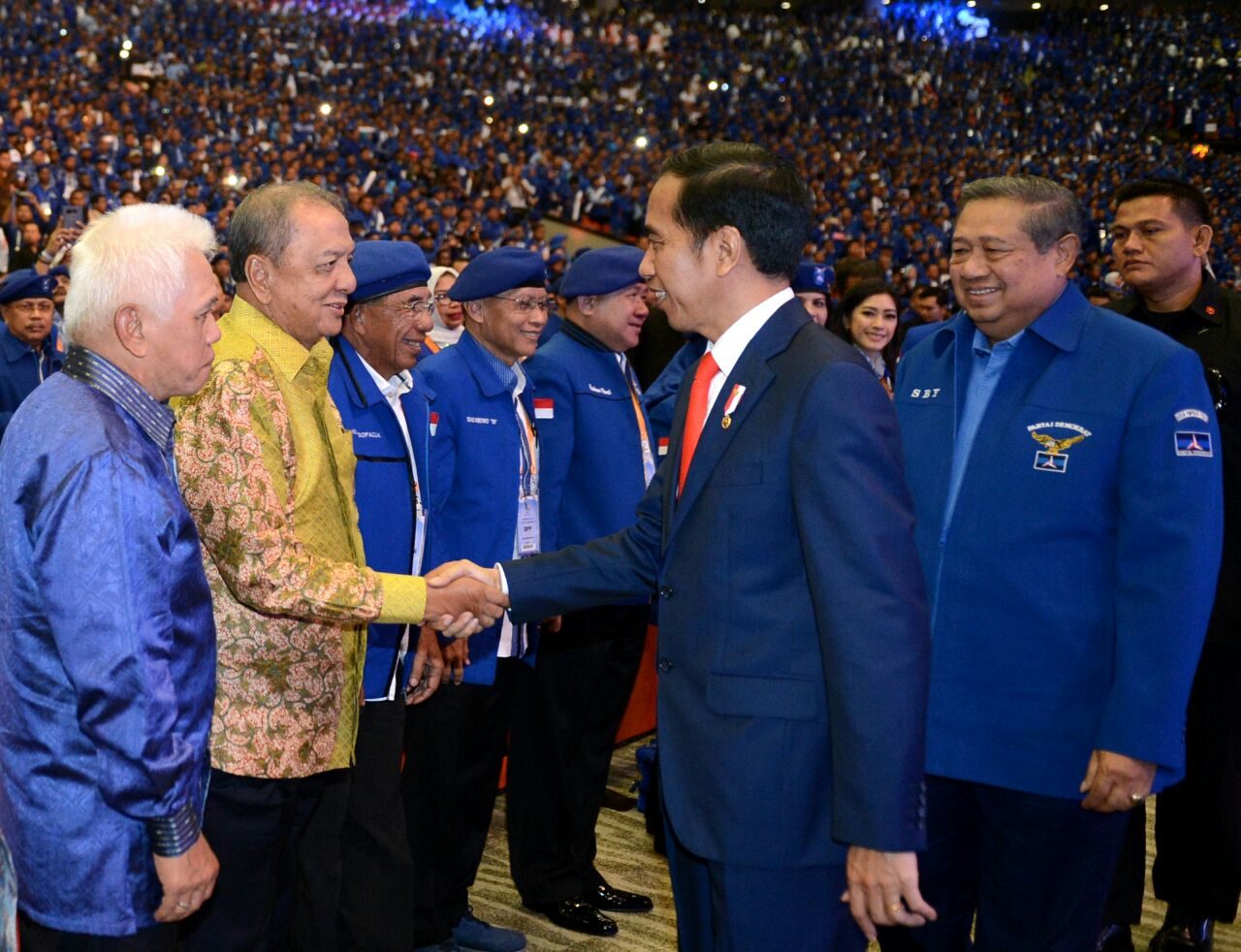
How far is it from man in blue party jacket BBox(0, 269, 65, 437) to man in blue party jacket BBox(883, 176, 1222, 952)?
518 centimetres

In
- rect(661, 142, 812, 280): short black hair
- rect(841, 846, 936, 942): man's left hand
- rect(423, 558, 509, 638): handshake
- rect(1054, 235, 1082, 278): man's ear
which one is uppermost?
rect(1054, 235, 1082, 278): man's ear

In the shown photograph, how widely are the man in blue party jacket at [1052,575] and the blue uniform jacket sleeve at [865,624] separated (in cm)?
54

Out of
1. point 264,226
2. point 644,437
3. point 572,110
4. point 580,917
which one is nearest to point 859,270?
point 644,437

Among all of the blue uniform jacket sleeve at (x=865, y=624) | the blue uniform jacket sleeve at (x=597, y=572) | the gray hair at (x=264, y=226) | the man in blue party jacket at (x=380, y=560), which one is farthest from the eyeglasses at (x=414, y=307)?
the blue uniform jacket sleeve at (x=865, y=624)

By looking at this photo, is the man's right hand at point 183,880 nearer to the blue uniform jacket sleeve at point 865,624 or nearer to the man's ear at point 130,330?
the man's ear at point 130,330

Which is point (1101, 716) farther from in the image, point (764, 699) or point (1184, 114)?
point (1184, 114)

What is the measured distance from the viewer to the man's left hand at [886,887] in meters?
1.56

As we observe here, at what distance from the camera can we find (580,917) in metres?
3.37

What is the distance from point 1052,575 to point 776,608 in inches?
25.5

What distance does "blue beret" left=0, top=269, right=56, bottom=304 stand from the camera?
20.0 ft

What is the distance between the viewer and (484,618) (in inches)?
90.4

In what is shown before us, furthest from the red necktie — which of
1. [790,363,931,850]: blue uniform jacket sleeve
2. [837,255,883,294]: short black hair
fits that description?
[837,255,883,294]: short black hair

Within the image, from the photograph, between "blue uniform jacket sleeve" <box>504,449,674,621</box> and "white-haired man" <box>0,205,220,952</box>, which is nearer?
"white-haired man" <box>0,205,220,952</box>

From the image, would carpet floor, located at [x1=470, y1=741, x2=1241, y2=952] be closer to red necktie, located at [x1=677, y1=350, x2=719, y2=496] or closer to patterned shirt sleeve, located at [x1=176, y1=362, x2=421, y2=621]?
patterned shirt sleeve, located at [x1=176, y1=362, x2=421, y2=621]
